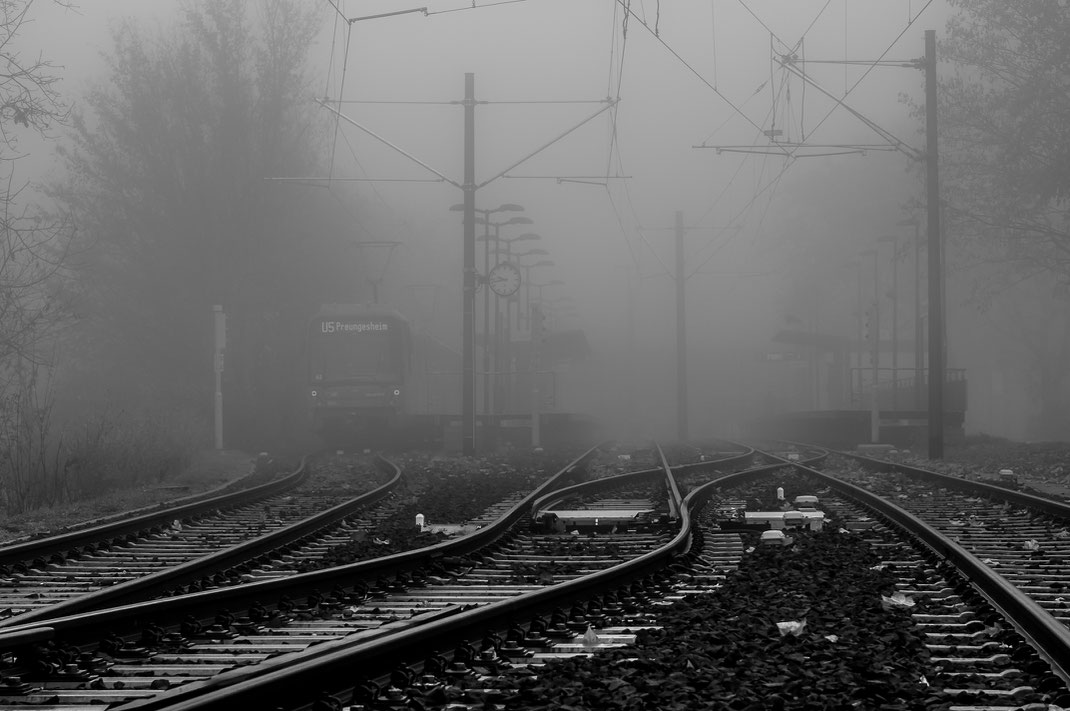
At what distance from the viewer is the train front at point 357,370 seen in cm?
3147

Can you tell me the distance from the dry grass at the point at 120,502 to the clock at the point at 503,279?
8.03 metres

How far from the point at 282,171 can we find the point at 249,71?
3.21 m

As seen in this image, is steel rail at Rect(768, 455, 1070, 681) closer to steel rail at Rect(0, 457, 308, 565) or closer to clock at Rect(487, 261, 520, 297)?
steel rail at Rect(0, 457, 308, 565)

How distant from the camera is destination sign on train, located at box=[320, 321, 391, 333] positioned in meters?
32.0

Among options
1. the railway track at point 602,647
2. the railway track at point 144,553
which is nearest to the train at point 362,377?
the railway track at point 144,553

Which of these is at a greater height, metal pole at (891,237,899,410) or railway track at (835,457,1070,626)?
metal pole at (891,237,899,410)

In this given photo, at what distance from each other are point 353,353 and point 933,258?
1381cm

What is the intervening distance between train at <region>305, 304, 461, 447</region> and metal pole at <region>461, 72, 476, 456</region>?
3243 mm

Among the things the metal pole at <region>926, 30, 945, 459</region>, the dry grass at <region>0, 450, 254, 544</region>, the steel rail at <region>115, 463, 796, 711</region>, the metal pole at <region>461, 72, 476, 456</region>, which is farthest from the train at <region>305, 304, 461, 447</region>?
the steel rail at <region>115, 463, 796, 711</region>

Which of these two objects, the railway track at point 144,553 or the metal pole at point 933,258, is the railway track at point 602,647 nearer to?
the railway track at point 144,553

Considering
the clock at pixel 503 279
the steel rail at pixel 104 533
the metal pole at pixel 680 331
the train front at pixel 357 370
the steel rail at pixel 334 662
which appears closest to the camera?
the steel rail at pixel 334 662

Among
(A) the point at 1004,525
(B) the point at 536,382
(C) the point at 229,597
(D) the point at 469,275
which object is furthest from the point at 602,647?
(B) the point at 536,382

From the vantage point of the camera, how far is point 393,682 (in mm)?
4734

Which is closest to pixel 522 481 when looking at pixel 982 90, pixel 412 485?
pixel 412 485
